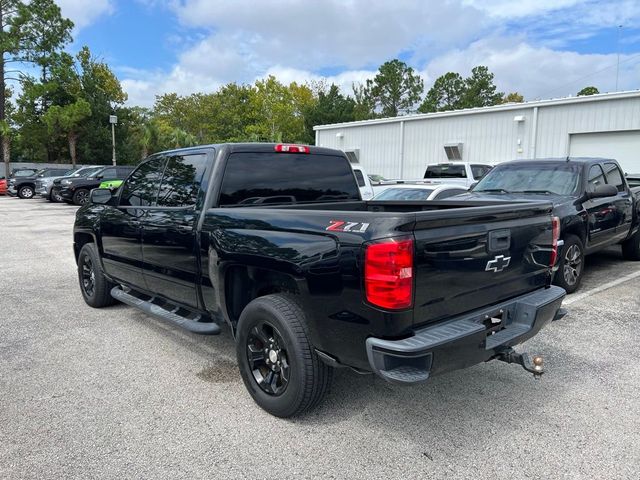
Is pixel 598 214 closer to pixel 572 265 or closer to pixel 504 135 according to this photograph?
pixel 572 265

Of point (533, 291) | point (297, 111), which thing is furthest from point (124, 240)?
point (297, 111)

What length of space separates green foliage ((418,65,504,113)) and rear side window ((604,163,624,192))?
5178cm

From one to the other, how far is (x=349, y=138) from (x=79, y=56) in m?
30.9

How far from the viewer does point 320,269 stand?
2.86m

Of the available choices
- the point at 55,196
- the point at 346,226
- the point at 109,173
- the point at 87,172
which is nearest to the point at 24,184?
the point at 55,196

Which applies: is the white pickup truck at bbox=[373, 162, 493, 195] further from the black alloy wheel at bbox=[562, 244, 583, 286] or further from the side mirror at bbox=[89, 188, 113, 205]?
the side mirror at bbox=[89, 188, 113, 205]

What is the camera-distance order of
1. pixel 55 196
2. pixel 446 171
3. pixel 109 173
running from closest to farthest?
pixel 446 171 < pixel 109 173 < pixel 55 196

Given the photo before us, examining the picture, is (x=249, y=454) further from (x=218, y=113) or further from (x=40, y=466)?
(x=218, y=113)

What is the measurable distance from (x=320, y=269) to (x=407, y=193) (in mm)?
6781

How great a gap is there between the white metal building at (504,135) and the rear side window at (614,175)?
983 cm

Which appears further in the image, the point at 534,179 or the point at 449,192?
the point at 449,192

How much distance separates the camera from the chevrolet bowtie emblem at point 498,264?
312 centimetres

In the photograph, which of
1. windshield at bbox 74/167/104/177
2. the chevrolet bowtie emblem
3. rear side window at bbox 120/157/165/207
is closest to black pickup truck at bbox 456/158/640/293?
the chevrolet bowtie emblem

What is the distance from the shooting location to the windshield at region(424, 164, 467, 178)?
1510cm
